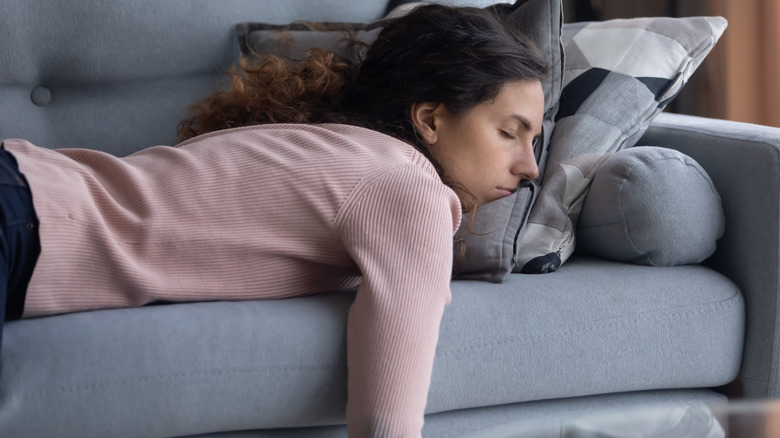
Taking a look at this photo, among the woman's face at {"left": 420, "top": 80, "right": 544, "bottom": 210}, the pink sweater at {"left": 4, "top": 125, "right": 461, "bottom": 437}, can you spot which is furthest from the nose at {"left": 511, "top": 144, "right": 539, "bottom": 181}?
the pink sweater at {"left": 4, "top": 125, "right": 461, "bottom": 437}

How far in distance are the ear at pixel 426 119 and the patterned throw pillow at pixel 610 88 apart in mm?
215

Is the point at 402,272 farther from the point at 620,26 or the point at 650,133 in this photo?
the point at 620,26

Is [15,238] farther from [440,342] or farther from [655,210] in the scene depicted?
[655,210]

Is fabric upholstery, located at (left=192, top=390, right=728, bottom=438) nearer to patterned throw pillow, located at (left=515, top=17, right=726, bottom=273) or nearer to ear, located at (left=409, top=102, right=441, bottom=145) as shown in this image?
patterned throw pillow, located at (left=515, top=17, right=726, bottom=273)

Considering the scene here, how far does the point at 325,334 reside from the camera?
1.03 meters

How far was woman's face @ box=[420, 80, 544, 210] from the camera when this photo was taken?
1.31 metres

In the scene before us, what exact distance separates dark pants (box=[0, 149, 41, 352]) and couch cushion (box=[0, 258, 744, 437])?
5cm

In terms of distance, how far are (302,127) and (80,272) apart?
1.30 ft

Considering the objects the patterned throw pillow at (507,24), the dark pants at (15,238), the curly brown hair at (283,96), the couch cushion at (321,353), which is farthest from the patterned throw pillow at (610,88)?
the dark pants at (15,238)

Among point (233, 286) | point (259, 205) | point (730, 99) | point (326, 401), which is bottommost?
point (730, 99)

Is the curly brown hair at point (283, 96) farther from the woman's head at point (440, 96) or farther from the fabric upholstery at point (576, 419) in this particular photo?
the fabric upholstery at point (576, 419)

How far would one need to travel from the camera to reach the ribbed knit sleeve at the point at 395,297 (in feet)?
3.07

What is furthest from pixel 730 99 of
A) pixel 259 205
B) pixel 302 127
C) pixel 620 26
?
pixel 259 205

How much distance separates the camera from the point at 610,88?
4.97ft
